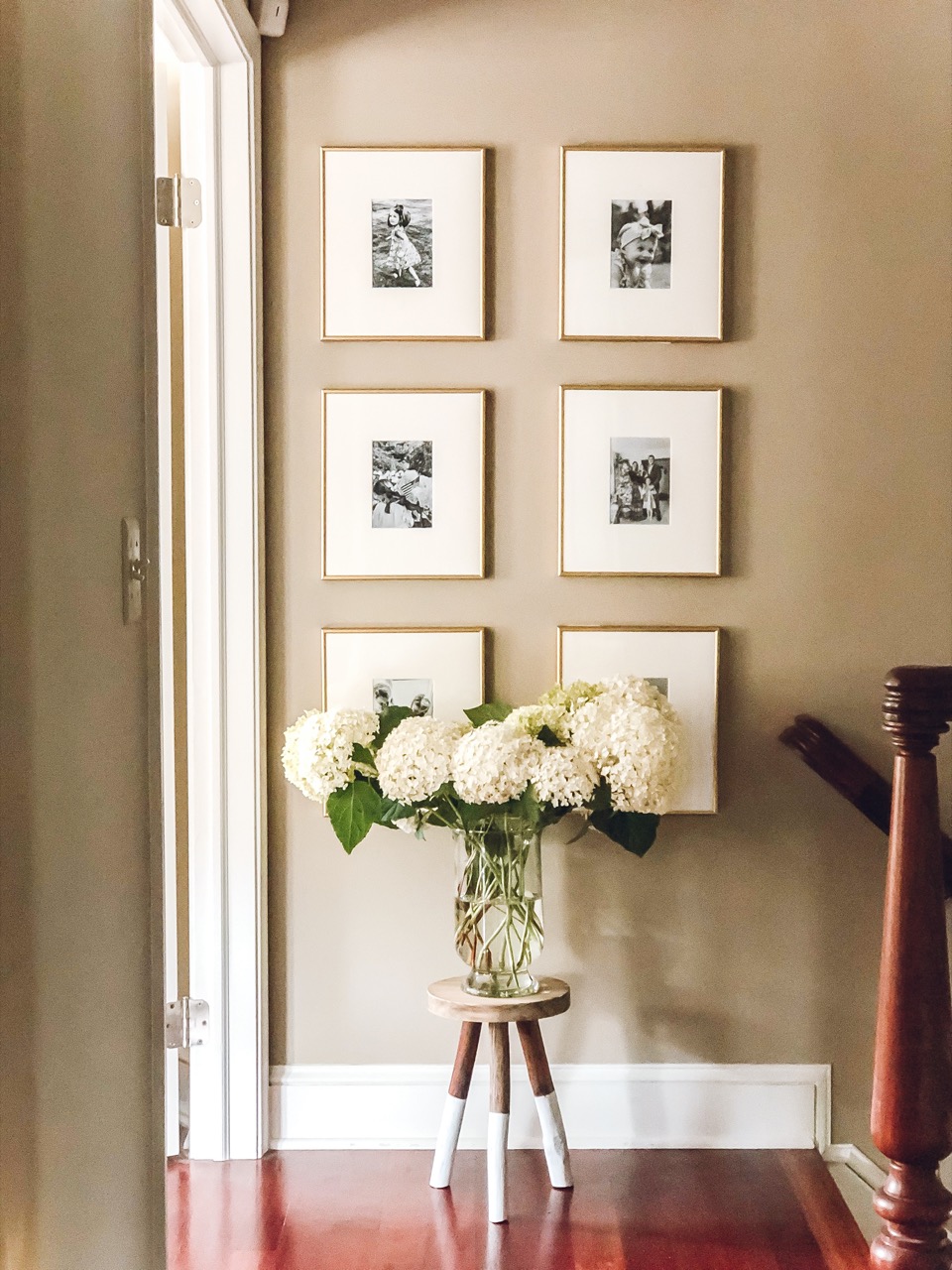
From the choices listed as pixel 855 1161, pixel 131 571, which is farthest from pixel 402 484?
pixel 855 1161

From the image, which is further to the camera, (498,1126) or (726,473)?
(726,473)

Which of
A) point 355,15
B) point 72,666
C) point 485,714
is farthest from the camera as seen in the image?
point 355,15

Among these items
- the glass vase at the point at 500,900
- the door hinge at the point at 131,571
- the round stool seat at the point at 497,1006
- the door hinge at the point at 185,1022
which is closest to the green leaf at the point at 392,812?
the glass vase at the point at 500,900

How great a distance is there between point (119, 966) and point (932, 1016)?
1.00 metres

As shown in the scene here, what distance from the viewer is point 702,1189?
2.35 m

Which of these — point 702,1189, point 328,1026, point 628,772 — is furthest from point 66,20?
point 702,1189

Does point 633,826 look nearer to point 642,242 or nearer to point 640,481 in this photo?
point 640,481

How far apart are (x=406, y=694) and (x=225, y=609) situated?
0.42 m

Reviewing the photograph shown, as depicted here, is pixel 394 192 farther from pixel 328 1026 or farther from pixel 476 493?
pixel 328 1026

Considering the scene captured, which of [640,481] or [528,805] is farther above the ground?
[640,481]

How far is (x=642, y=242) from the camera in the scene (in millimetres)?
2477

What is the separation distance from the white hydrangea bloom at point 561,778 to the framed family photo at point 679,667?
395 mm

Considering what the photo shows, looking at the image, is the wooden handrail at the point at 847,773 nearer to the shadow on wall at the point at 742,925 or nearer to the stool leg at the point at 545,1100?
the shadow on wall at the point at 742,925

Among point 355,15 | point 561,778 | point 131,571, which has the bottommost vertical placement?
point 561,778
